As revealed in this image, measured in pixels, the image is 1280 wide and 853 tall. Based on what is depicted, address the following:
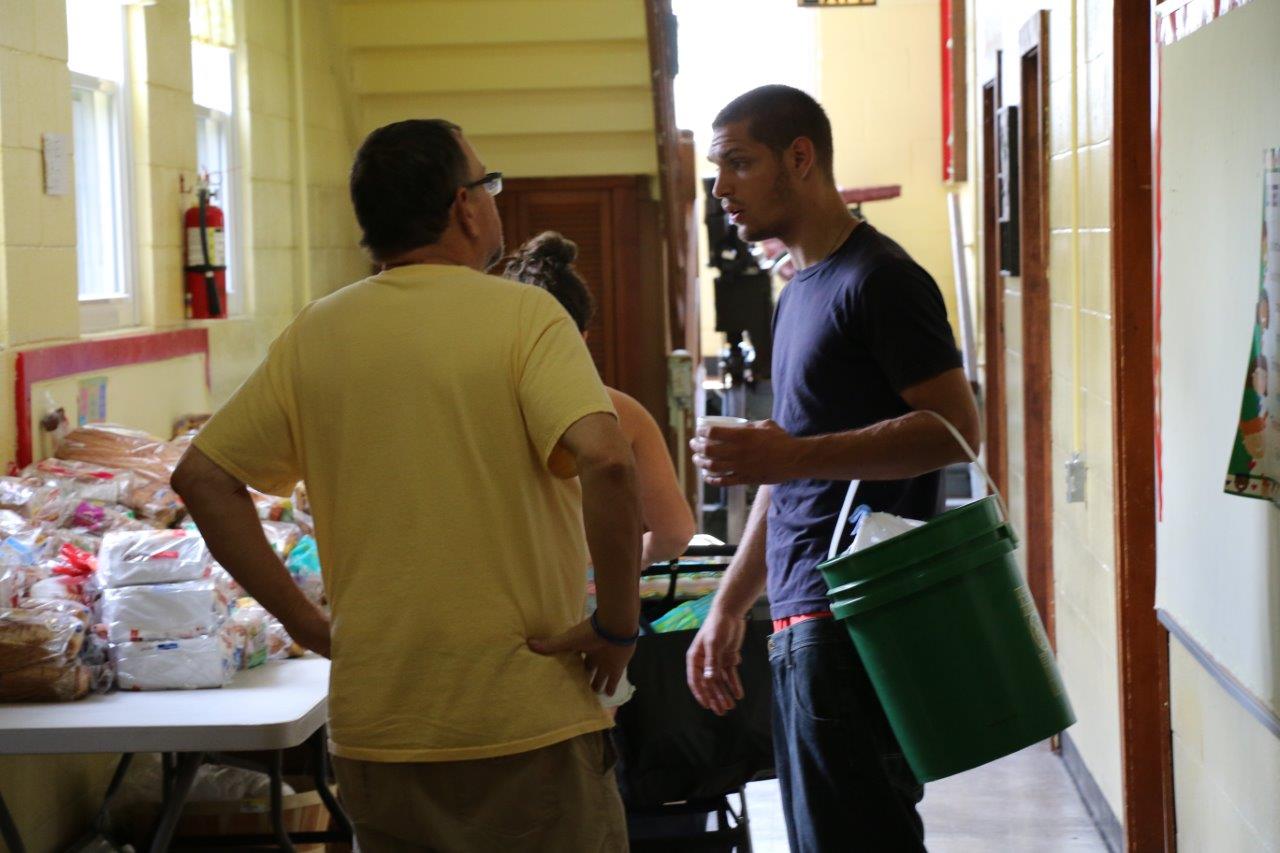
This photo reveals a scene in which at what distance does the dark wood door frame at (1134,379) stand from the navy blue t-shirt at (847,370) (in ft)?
4.02

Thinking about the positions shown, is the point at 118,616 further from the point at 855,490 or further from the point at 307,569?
the point at 855,490

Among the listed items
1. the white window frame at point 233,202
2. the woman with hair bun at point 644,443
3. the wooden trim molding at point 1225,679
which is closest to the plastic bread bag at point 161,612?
the woman with hair bun at point 644,443

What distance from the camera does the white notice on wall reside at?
12.5 feet

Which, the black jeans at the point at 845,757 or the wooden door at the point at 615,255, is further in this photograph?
the wooden door at the point at 615,255

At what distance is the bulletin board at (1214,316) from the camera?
2.15 m

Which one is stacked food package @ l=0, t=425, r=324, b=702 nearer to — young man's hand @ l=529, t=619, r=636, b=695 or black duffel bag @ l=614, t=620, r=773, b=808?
black duffel bag @ l=614, t=620, r=773, b=808

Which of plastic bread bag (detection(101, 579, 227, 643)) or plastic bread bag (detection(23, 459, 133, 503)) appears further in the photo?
plastic bread bag (detection(23, 459, 133, 503))

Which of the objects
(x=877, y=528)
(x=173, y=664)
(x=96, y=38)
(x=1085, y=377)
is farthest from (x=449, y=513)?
(x=96, y=38)

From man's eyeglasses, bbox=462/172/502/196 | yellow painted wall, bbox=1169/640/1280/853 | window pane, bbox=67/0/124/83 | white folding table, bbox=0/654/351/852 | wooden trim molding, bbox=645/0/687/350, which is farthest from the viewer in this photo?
wooden trim molding, bbox=645/0/687/350

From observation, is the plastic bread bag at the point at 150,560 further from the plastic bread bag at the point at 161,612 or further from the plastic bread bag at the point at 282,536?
the plastic bread bag at the point at 282,536

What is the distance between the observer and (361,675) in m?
1.84

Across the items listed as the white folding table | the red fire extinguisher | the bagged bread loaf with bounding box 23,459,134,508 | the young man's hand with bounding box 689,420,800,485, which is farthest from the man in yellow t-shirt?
the red fire extinguisher

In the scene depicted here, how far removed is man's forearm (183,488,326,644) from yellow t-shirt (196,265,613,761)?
0.15 metres

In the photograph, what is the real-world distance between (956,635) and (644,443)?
1.27 meters
